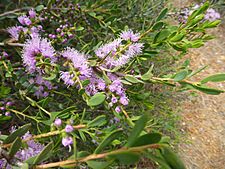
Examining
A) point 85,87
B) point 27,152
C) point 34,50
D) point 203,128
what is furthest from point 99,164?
point 203,128

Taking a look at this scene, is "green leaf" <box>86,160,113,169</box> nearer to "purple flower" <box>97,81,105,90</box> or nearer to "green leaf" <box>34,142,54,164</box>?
"green leaf" <box>34,142,54,164</box>

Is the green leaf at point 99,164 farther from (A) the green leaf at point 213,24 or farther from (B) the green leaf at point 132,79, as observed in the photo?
(A) the green leaf at point 213,24

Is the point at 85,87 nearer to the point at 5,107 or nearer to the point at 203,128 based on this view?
the point at 5,107

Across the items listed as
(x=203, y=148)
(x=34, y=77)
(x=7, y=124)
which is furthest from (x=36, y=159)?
(x=203, y=148)

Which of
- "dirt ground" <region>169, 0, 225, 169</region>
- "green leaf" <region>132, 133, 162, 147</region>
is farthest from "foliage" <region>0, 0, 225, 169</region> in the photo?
"dirt ground" <region>169, 0, 225, 169</region>

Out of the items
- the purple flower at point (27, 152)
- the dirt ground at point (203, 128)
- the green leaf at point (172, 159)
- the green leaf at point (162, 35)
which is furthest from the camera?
the dirt ground at point (203, 128)

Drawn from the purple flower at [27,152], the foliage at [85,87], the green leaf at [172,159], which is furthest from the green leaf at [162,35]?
the green leaf at [172,159]
